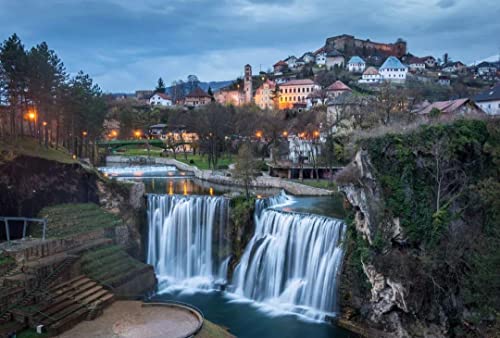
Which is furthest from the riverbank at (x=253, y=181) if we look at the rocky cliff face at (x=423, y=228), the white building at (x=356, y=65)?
the white building at (x=356, y=65)

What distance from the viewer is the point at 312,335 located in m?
18.9

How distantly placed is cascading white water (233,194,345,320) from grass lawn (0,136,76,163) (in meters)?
15.2

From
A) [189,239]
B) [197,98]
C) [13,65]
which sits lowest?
[189,239]

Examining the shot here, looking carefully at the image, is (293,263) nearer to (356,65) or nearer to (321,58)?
(356,65)

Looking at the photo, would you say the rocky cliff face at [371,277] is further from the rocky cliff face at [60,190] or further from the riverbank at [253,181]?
the rocky cliff face at [60,190]

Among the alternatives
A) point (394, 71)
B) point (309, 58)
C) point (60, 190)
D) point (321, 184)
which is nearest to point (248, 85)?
point (309, 58)

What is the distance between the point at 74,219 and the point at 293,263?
45.4 ft

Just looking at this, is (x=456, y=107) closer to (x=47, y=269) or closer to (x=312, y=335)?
(x=312, y=335)

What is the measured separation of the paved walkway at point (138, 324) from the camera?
16.2m

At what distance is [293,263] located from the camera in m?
23.4

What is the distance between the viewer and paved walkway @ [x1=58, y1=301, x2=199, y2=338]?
637 inches

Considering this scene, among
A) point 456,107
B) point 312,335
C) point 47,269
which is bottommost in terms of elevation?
point 312,335

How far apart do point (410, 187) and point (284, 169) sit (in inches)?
1049

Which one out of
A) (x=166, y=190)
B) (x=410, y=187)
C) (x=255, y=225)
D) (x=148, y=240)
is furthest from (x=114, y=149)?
(x=410, y=187)
